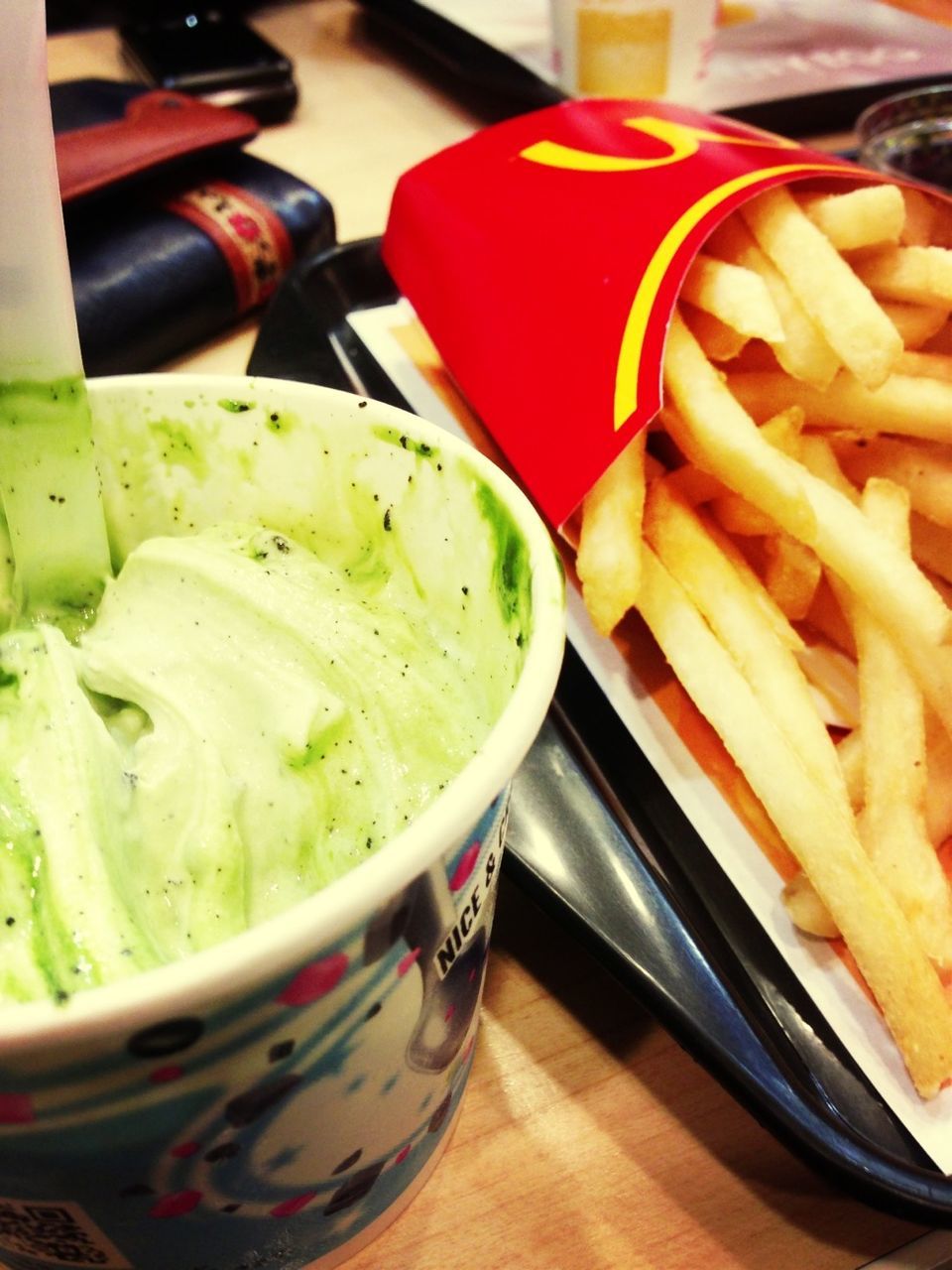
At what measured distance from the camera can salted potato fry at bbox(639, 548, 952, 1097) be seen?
68 centimetres

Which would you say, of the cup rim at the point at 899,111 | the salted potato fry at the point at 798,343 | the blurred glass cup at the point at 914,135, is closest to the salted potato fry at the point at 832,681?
the salted potato fry at the point at 798,343

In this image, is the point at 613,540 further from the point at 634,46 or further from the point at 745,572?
the point at 634,46

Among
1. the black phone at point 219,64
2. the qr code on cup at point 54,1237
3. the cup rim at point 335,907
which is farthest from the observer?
the black phone at point 219,64

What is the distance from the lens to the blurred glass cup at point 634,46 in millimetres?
1810

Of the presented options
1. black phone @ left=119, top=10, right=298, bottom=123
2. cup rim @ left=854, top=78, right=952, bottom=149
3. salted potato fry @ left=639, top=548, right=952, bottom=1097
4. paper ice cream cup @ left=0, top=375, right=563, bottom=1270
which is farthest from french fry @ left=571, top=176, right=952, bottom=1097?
black phone @ left=119, top=10, right=298, bottom=123

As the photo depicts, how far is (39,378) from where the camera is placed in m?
0.64

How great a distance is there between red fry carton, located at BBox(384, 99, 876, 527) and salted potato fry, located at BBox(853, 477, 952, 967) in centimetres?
28

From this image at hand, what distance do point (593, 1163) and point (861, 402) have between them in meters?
0.69

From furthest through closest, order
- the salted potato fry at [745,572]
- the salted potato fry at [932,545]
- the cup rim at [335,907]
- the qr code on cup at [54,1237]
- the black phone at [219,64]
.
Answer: the black phone at [219,64] < the salted potato fry at [932,545] < the salted potato fry at [745,572] < the qr code on cup at [54,1237] < the cup rim at [335,907]

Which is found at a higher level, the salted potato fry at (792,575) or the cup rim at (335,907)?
the cup rim at (335,907)

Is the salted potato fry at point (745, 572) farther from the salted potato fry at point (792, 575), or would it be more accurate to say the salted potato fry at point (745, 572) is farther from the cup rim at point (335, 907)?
the cup rim at point (335, 907)

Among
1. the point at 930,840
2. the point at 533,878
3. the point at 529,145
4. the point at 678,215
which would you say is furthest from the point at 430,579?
the point at 529,145

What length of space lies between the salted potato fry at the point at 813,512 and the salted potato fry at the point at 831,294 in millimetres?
102

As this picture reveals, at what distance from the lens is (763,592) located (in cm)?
92
